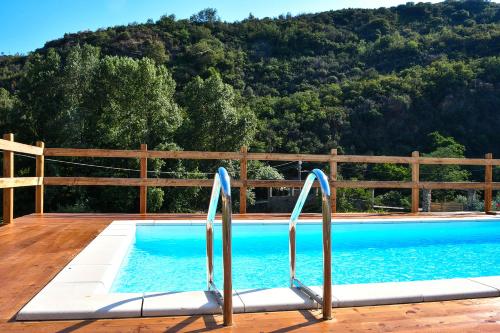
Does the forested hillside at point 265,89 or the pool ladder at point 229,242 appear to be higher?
the forested hillside at point 265,89

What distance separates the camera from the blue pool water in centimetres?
335

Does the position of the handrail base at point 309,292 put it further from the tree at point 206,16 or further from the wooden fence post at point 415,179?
the tree at point 206,16

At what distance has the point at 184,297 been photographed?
210cm

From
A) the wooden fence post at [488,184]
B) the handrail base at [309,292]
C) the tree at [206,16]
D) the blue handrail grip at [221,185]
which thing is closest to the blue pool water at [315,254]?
the handrail base at [309,292]

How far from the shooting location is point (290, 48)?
39.1 meters

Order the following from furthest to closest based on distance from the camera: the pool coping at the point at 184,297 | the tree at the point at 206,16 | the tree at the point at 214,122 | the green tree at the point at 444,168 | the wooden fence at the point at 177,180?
the tree at the point at 206,16, the green tree at the point at 444,168, the tree at the point at 214,122, the wooden fence at the point at 177,180, the pool coping at the point at 184,297

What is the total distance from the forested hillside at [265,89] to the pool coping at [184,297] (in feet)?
46.5

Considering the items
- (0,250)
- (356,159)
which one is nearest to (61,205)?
(356,159)

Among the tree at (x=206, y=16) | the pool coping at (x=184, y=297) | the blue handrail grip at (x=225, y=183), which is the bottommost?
the pool coping at (x=184, y=297)

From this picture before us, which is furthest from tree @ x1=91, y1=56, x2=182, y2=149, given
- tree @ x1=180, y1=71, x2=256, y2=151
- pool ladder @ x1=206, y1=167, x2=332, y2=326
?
pool ladder @ x1=206, y1=167, x2=332, y2=326

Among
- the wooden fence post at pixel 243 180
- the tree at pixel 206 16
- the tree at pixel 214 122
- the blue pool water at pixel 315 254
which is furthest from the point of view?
the tree at pixel 206 16

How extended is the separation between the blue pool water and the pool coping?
0.52 meters

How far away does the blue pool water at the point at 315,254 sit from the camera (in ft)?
11.0

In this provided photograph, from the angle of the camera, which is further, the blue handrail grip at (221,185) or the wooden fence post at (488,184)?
the wooden fence post at (488,184)
